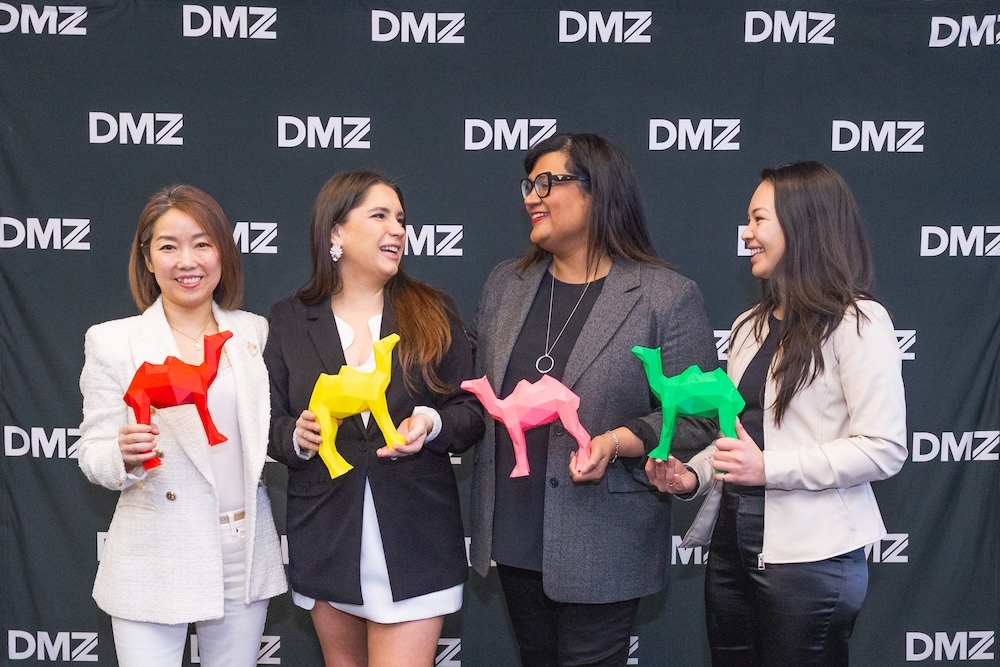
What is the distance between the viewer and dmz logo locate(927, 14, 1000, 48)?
9.94ft

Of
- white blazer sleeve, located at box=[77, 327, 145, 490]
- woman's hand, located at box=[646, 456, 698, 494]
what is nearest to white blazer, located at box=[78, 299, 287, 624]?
white blazer sleeve, located at box=[77, 327, 145, 490]

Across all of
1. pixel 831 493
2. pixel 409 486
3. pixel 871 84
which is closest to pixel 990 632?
pixel 831 493

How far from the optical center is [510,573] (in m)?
2.03

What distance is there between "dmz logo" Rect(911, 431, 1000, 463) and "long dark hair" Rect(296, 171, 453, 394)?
6.55ft

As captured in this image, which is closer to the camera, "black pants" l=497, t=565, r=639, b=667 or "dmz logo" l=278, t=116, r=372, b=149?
"black pants" l=497, t=565, r=639, b=667

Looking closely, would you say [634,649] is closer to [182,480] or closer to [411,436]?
[411,436]

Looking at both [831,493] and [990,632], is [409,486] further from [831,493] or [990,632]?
[990,632]

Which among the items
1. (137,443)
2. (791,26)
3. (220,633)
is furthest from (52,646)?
(791,26)

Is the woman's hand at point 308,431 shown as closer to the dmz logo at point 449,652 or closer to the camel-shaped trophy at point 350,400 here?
the camel-shaped trophy at point 350,400

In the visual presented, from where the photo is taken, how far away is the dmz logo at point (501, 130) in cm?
307

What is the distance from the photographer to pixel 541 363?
1974mm

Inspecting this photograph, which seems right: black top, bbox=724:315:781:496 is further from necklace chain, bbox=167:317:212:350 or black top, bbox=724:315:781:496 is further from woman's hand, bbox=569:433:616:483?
necklace chain, bbox=167:317:212:350

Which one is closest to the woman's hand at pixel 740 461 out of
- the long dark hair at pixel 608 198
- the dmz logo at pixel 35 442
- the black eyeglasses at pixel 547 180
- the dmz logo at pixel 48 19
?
the long dark hair at pixel 608 198

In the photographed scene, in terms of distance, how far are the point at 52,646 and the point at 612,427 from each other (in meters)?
2.45
